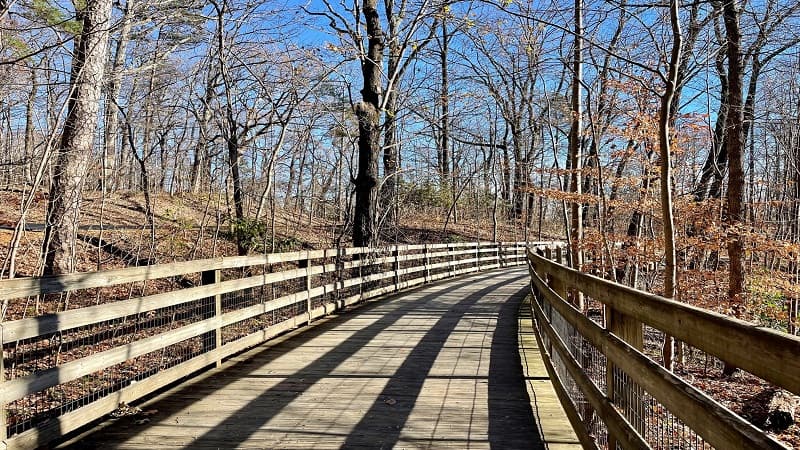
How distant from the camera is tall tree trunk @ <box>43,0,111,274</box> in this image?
25.4 ft

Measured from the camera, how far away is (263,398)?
4.82 meters

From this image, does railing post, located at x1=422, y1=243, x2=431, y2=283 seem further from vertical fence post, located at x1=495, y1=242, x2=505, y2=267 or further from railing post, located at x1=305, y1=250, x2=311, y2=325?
vertical fence post, located at x1=495, y1=242, x2=505, y2=267

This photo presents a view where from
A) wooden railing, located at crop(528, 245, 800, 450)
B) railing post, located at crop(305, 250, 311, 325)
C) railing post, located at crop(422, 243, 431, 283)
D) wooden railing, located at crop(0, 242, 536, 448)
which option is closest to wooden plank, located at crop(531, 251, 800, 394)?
wooden railing, located at crop(528, 245, 800, 450)

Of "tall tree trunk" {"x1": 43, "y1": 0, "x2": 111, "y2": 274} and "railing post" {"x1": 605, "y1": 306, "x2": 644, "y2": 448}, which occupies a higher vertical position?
"tall tree trunk" {"x1": 43, "y1": 0, "x2": 111, "y2": 274}

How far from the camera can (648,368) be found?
2330 millimetres

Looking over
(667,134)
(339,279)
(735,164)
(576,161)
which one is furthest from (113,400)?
(576,161)

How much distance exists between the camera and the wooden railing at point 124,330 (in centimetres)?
359

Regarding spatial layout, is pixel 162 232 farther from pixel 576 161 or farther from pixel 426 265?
pixel 576 161

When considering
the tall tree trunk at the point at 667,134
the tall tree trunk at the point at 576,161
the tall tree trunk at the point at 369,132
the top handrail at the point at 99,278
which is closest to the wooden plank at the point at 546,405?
the tall tree trunk at the point at 667,134

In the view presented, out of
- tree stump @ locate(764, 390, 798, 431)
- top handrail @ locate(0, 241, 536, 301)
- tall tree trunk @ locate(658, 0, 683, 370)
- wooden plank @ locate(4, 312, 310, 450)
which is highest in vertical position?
tall tree trunk @ locate(658, 0, 683, 370)

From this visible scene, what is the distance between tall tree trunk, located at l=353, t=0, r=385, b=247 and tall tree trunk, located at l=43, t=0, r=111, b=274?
629cm

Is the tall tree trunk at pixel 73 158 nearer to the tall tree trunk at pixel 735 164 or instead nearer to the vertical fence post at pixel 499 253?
the tall tree trunk at pixel 735 164

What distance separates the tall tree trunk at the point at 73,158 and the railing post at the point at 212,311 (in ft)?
9.50

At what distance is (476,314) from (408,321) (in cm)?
148
